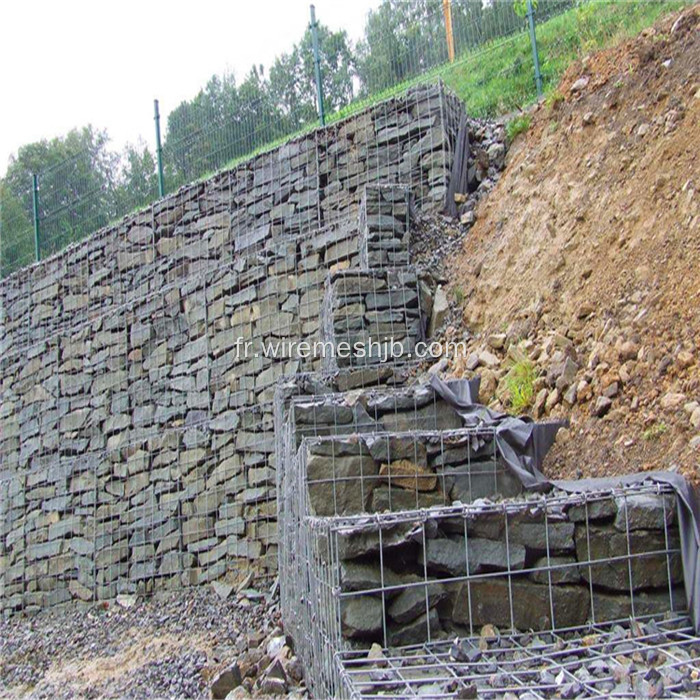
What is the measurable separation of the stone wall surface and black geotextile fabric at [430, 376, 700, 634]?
4.61 ft

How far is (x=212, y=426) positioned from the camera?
27.9 ft

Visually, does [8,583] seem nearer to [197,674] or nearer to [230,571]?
[230,571]

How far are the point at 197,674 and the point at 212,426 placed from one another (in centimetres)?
338

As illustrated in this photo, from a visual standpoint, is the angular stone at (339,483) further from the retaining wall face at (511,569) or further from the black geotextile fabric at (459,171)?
the black geotextile fabric at (459,171)

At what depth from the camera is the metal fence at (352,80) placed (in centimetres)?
1053

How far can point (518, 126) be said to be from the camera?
9.06 metres

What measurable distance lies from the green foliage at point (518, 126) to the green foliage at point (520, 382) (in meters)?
4.01

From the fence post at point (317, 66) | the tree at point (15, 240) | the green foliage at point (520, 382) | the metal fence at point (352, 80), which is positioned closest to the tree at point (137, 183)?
the metal fence at point (352, 80)

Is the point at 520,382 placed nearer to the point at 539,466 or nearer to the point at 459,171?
the point at 539,466

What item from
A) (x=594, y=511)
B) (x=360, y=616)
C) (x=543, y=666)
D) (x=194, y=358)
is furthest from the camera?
(x=194, y=358)

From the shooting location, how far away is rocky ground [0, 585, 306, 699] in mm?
4707

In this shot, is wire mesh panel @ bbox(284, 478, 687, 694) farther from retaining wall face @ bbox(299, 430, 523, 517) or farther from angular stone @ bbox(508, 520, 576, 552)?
retaining wall face @ bbox(299, 430, 523, 517)

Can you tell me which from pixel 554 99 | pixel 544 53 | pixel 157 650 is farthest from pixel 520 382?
pixel 544 53

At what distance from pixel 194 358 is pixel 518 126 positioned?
4.47 m
